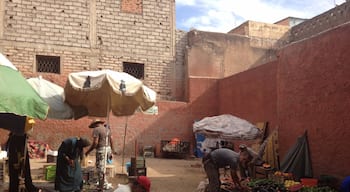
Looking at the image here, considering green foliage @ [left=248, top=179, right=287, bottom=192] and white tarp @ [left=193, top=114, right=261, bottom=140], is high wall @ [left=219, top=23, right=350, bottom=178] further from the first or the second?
green foliage @ [left=248, top=179, right=287, bottom=192]

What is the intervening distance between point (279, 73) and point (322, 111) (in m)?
2.32

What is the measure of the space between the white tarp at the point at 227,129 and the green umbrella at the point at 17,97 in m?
6.56

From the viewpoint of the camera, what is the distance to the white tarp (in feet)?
37.1

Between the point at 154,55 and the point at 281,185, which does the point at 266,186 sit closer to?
the point at 281,185

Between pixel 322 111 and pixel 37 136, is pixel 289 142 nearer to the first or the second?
pixel 322 111

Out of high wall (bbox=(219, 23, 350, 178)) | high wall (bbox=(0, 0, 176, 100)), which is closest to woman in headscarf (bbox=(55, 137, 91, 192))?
high wall (bbox=(219, 23, 350, 178))

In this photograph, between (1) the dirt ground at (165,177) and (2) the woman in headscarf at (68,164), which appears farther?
(1) the dirt ground at (165,177)

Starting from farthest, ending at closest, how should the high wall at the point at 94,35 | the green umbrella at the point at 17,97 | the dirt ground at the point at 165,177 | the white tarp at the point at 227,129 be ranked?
1. the high wall at the point at 94,35
2. the white tarp at the point at 227,129
3. the dirt ground at the point at 165,177
4. the green umbrella at the point at 17,97

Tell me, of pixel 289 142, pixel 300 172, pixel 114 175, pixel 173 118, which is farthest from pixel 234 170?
pixel 173 118

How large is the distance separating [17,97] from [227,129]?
7096 millimetres

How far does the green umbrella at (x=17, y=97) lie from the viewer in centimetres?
512

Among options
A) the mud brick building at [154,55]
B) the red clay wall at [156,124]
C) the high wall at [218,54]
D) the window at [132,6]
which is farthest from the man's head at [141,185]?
the window at [132,6]

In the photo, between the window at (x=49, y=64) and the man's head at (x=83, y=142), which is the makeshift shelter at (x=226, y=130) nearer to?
the man's head at (x=83, y=142)

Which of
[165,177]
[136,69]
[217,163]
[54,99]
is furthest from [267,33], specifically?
[217,163]
